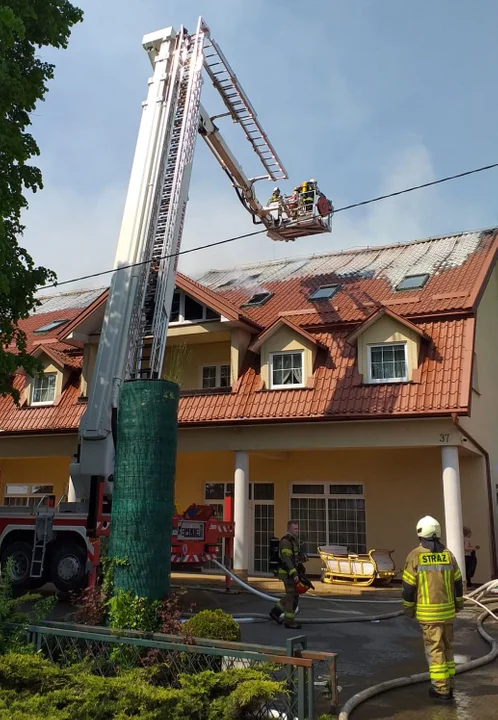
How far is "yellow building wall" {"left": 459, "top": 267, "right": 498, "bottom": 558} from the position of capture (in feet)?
53.2

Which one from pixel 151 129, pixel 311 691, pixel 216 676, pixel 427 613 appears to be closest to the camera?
pixel 311 691

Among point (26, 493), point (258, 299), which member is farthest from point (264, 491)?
point (26, 493)

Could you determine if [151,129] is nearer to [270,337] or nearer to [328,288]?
[270,337]

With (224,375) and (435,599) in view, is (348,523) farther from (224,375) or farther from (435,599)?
(435,599)

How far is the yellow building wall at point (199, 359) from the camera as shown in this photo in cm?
1936

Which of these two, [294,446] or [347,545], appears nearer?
[294,446]

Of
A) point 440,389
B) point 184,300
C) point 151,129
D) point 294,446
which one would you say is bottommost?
point 294,446

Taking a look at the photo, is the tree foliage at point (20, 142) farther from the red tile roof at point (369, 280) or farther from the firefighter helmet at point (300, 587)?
the red tile roof at point (369, 280)

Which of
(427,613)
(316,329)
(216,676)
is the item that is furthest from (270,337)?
(216,676)

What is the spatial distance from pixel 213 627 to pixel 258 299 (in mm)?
15245

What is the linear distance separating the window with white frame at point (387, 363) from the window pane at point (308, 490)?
3875mm

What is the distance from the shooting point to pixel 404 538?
16.6m

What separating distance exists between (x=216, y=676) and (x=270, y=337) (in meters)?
12.5

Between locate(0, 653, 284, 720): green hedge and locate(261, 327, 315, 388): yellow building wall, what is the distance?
38.7 feet
